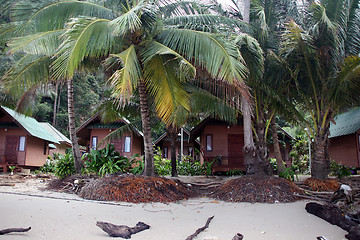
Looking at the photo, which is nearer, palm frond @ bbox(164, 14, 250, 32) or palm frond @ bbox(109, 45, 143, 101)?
palm frond @ bbox(109, 45, 143, 101)

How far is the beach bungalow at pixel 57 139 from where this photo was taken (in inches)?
956

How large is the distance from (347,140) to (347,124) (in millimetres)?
957

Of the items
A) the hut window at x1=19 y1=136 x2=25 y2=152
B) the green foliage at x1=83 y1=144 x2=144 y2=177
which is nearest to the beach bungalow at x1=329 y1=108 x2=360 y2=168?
the green foliage at x1=83 y1=144 x2=144 y2=177

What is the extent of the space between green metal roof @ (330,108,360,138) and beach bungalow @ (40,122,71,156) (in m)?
20.4

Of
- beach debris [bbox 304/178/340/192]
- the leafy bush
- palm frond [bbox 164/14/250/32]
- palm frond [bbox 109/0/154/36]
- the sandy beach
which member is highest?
palm frond [bbox 164/14/250/32]

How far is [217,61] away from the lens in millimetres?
6398

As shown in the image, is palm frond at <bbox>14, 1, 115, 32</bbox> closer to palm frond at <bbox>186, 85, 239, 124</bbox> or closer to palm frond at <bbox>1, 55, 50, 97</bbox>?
palm frond at <bbox>1, 55, 50, 97</bbox>

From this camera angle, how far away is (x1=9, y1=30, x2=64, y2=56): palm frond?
6.52 m

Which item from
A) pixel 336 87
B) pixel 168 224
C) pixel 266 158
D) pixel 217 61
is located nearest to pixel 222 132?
pixel 266 158

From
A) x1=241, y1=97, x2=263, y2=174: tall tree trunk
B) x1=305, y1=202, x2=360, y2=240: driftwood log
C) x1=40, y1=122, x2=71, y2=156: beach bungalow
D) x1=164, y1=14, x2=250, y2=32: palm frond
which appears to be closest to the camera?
x1=305, y1=202, x2=360, y2=240: driftwood log

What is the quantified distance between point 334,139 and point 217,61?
15.2 metres

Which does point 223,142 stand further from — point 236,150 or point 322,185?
point 322,185

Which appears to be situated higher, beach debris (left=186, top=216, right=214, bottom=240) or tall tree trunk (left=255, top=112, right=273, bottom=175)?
tall tree trunk (left=255, top=112, right=273, bottom=175)

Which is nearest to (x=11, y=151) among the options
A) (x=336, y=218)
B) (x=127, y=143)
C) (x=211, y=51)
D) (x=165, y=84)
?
(x=127, y=143)
